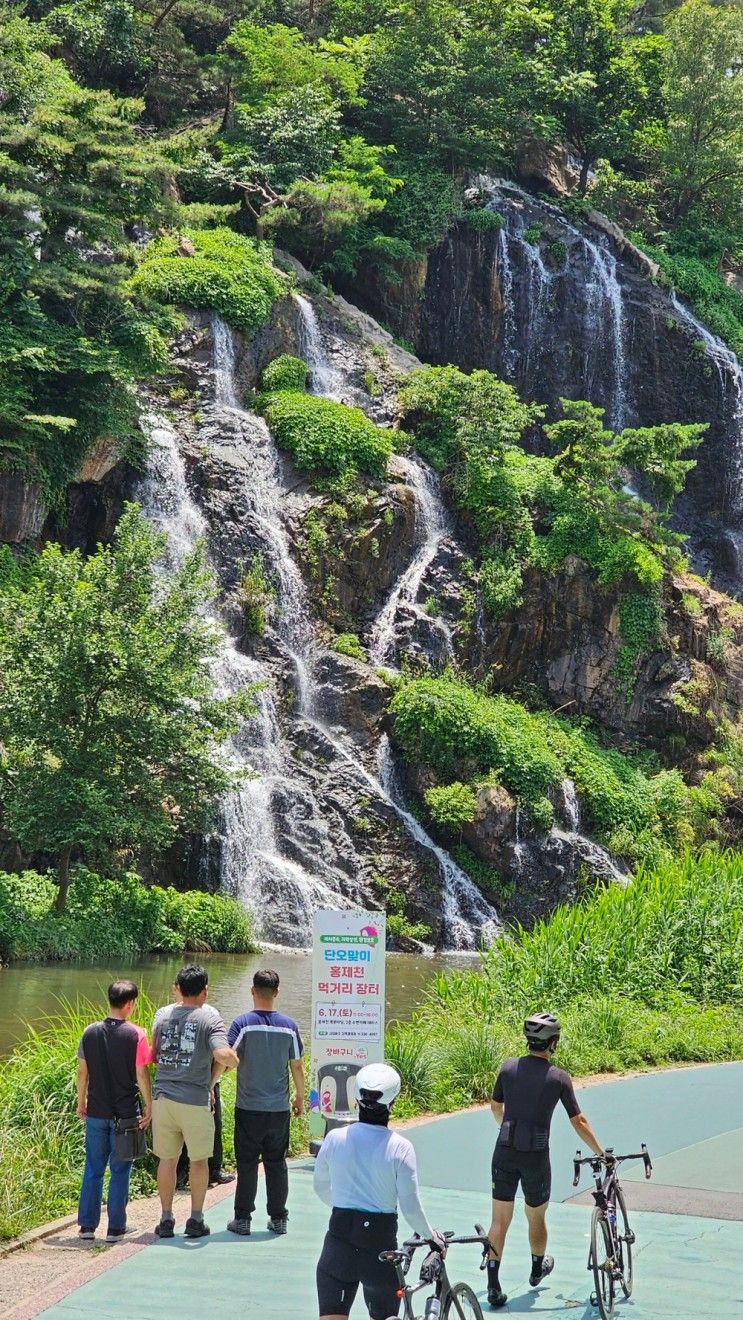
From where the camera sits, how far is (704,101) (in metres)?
47.1

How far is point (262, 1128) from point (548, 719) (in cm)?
2476

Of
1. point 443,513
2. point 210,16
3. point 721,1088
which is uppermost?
point 210,16

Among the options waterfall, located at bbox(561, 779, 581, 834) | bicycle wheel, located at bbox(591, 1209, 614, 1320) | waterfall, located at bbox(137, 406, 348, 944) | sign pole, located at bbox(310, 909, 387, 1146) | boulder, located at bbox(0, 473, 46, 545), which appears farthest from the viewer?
waterfall, located at bbox(561, 779, 581, 834)

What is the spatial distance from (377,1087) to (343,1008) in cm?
433

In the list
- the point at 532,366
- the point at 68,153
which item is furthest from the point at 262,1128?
the point at 532,366

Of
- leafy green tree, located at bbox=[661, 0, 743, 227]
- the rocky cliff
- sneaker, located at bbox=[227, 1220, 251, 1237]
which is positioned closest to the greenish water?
the rocky cliff

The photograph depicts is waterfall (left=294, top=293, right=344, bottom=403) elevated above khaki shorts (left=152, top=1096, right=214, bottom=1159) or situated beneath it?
elevated above

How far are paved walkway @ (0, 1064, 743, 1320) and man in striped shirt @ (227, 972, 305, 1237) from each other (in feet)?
0.71

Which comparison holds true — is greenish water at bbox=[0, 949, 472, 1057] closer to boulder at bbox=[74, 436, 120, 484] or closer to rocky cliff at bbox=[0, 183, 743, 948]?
rocky cliff at bbox=[0, 183, 743, 948]

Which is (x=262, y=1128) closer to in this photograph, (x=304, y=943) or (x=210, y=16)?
(x=304, y=943)

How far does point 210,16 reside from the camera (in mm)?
44812

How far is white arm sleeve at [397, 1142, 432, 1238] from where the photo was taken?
5.72 meters

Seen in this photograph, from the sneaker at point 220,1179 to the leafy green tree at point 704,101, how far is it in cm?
4425

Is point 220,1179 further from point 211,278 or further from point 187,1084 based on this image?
point 211,278
